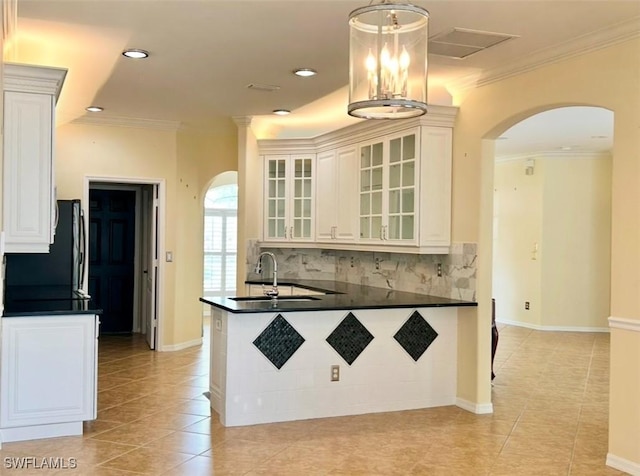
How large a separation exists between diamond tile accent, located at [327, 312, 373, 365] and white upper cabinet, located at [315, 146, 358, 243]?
5.22ft

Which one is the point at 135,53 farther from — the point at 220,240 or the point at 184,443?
the point at 220,240

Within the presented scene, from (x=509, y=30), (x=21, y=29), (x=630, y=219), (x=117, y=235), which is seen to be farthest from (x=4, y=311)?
(x=117, y=235)

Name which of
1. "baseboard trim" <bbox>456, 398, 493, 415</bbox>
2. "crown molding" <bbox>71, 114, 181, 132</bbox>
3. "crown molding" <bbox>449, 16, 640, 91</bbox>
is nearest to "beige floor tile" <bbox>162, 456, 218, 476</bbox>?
"baseboard trim" <bbox>456, 398, 493, 415</bbox>

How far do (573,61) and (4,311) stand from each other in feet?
13.0

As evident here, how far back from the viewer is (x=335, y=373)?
4.78 meters

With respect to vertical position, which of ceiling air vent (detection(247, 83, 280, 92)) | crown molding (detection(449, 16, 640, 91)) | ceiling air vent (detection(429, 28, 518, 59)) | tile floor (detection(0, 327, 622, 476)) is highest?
ceiling air vent (detection(247, 83, 280, 92))

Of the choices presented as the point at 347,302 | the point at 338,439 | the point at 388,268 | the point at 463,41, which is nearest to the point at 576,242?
the point at 388,268

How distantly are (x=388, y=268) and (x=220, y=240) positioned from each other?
4674 mm

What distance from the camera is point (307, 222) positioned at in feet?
23.3

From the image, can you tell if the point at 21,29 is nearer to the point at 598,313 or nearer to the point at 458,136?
the point at 458,136

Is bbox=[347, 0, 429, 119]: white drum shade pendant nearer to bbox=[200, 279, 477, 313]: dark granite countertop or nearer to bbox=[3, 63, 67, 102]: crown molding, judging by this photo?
bbox=[200, 279, 477, 313]: dark granite countertop

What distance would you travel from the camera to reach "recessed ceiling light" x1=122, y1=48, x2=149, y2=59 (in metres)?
4.39

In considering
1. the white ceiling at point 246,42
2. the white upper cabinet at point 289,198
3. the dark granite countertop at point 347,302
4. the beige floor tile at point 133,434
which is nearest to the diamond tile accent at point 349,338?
the dark granite countertop at point 347,302

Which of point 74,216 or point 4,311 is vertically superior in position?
point 74,216
